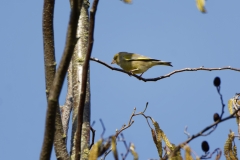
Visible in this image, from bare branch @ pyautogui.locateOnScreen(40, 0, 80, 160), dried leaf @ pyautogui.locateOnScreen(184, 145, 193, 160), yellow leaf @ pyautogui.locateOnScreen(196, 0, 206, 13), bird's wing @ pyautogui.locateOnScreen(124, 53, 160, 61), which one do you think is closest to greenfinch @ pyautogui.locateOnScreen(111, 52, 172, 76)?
bird's wing @ pyautogui.locateOnScreen(124, 53, 160, 61)

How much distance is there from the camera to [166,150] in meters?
3.34

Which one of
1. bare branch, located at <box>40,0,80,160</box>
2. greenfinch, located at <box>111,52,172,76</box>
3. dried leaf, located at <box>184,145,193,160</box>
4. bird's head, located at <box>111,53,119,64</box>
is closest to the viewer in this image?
bare branch, located at <box>40,0,80,160</box>

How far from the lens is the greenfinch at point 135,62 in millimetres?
7820

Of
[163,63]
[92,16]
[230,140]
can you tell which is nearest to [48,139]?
[92,16]

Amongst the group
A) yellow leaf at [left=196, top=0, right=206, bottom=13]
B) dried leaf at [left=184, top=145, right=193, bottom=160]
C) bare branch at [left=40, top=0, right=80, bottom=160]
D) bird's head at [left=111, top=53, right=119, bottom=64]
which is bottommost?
dried leaf at [left=184, top=145, right=193, bottom=160]

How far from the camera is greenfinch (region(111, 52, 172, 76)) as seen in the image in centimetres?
782

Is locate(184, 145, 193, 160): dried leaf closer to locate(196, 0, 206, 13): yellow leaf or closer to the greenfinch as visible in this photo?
locate(196, 0, 206, 13): yellow leaf

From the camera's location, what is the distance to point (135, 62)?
26.2 feet

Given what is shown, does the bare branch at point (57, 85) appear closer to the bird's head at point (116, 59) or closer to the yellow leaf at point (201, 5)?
the yellow leaf at point (201, 5)

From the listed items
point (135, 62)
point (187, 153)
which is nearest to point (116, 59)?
point (135, 62)

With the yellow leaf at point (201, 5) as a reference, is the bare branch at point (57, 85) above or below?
below

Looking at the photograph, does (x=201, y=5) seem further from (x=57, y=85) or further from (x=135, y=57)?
(x=135, y=57)

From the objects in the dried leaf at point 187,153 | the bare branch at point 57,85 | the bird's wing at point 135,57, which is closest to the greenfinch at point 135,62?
the bird's wing at point 135,57

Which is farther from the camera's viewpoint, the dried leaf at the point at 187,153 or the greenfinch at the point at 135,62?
the greenfinch at the point at 135,62
